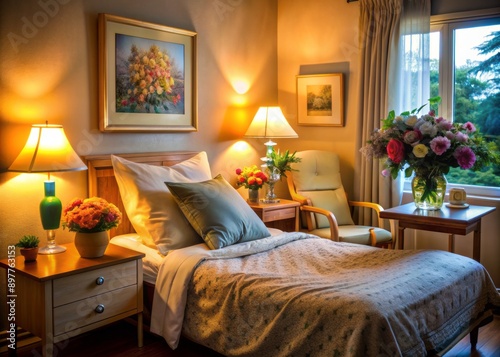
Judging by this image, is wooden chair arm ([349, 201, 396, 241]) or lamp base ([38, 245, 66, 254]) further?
wooden chair arm ([349, 201, 396, 241])

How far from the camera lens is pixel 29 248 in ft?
9.77

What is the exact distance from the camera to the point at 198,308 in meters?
2.95

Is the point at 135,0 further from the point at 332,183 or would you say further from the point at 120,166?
the point at 332,183

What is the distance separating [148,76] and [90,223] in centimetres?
140

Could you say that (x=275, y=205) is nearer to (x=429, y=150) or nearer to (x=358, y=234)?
(x=358, y=234)

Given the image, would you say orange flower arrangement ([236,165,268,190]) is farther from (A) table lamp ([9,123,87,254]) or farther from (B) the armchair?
(A) table lamp ([9,123,87,254])

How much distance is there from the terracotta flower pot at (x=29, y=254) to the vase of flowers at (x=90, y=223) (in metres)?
0.22

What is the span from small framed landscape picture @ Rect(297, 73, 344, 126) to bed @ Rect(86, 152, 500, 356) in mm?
1467

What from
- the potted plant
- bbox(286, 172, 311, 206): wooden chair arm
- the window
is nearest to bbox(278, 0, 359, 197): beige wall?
bbox(286, 172, 311, 206): wooden chair arm

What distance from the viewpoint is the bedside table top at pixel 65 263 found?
279 centimetres

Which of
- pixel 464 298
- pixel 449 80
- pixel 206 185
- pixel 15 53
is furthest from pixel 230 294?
pixel 449 80

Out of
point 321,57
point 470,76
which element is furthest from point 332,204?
point 470,76

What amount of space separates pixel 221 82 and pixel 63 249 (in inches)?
81.6

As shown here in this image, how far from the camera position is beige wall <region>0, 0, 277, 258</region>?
322 cm
